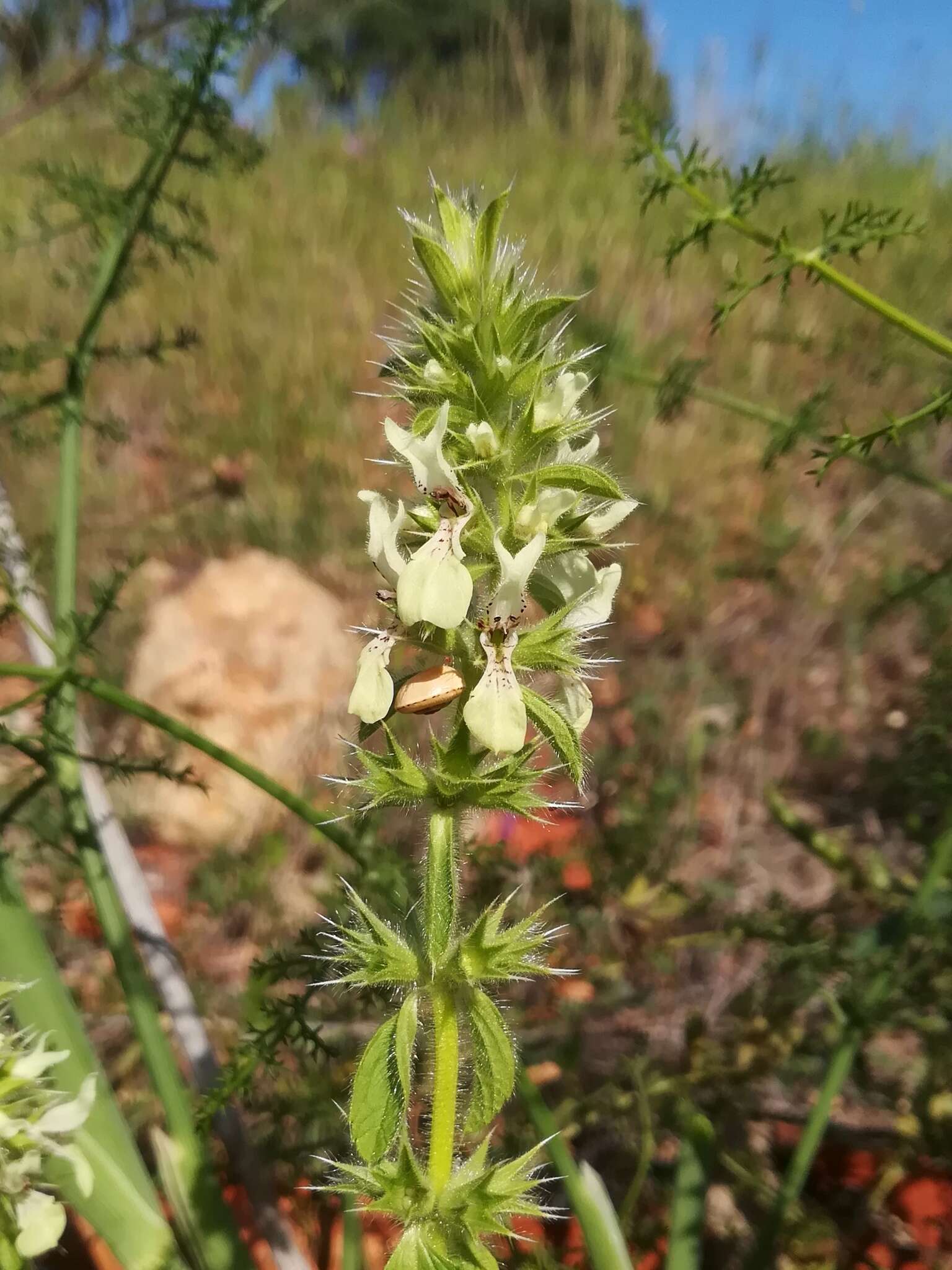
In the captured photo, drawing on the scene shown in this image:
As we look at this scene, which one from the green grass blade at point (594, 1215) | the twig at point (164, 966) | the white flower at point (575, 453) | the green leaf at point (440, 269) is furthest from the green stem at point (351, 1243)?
the green leaf at point (440, 269)

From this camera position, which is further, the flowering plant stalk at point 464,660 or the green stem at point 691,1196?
the green stem at point 691,1196

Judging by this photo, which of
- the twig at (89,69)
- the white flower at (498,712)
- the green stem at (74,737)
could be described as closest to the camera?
the white flower at (498,712)

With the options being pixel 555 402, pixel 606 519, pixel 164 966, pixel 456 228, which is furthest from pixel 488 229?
pixel 164 966

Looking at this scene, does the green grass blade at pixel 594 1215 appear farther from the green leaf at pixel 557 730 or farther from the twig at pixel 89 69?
the twig at pixel 89 69

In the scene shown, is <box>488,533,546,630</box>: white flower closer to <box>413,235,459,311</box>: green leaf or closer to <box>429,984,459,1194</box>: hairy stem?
<box>413,235,459,311</box>: green leaf

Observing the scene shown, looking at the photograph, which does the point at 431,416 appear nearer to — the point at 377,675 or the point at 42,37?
the point at 377,675

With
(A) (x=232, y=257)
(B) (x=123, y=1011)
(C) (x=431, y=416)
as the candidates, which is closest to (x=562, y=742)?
(C) (x=431, y=416)

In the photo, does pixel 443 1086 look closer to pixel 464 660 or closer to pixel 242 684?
pixel 464 660
